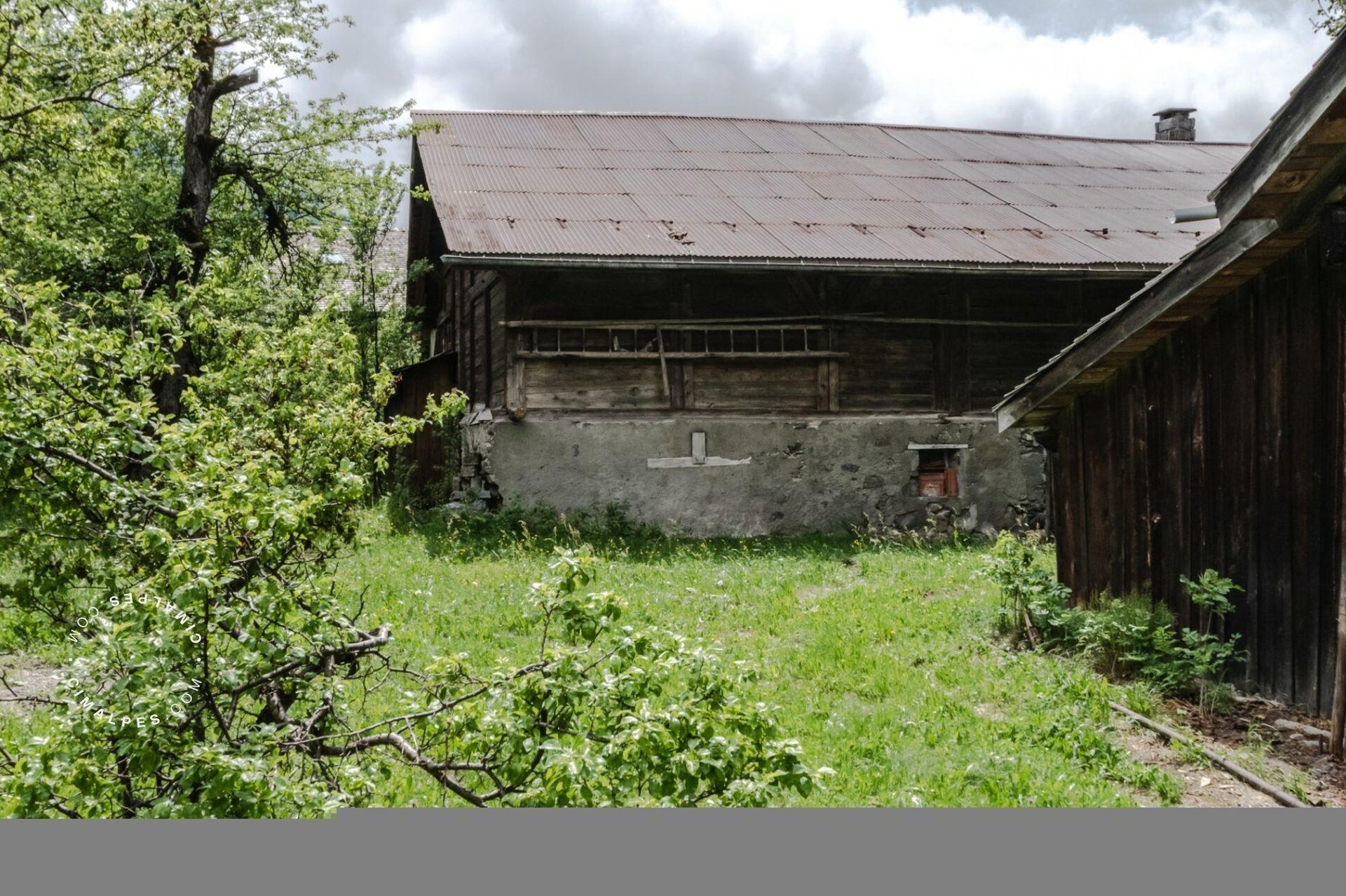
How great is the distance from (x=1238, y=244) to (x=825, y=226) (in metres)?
8.16

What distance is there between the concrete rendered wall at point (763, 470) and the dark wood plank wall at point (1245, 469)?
5709mm

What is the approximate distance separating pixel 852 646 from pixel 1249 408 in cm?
309

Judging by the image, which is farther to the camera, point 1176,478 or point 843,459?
point 843,459

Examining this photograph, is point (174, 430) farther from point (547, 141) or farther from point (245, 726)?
point (547, 141)

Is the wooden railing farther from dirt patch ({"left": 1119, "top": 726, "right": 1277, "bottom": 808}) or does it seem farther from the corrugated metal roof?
dirt patch ({"left": 1119, "top": 726, "right": 1277, "bottom": 808})

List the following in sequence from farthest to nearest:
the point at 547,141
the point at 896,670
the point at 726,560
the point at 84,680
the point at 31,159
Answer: the point at 547,141
the point at 31,159
the point at 726,560
the point at 896,670
the point at 84,680

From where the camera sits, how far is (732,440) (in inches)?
525

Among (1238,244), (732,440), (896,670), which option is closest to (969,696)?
(896,670)

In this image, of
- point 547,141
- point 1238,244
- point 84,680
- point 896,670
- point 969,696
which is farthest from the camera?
point 547,141

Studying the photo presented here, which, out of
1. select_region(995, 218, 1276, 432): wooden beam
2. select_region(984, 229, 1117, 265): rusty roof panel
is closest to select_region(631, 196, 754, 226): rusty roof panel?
select_region(984, 229, 1117, 265): rusty roof panel

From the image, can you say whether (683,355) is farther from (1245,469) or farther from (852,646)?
(1245,469)

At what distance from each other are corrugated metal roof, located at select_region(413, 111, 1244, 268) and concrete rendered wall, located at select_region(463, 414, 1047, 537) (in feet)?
7.18

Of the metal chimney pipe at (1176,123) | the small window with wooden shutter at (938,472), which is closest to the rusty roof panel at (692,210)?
the small window with wooden shutter at (938,472)

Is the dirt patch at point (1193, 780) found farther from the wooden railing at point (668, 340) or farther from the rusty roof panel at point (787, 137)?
the rusty roof panel at point (787, 137)
